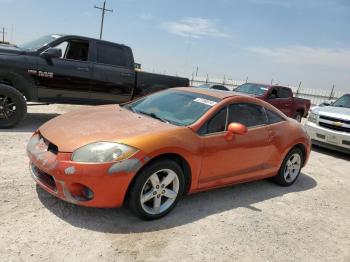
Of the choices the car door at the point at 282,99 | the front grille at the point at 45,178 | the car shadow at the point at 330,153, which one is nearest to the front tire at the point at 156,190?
the front grille at the point at 45,178

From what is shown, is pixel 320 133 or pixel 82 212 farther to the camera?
pixel 320 133

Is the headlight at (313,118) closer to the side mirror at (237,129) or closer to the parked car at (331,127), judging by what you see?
the parked car at (331,127)

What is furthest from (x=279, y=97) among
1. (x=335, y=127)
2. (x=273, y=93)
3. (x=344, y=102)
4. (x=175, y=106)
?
(x=175, y=106)

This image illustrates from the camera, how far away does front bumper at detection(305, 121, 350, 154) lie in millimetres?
8797

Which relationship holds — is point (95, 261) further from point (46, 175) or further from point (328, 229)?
point (328, 229)

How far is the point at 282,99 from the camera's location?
13359 mm

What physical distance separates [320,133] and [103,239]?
7353 millimetres

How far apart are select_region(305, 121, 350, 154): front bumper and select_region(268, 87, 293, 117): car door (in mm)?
3269

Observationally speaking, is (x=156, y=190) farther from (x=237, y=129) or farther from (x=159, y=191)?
(x=237, y=129)

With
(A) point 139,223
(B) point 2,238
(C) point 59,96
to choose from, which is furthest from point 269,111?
(C) point 59,96

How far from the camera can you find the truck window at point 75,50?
801cm

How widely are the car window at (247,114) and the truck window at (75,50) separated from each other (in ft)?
14.6

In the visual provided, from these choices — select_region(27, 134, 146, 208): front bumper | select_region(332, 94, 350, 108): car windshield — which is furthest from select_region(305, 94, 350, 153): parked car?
select_region(27, 134, 146, 208): front bumper

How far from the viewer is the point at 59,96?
7.87m
